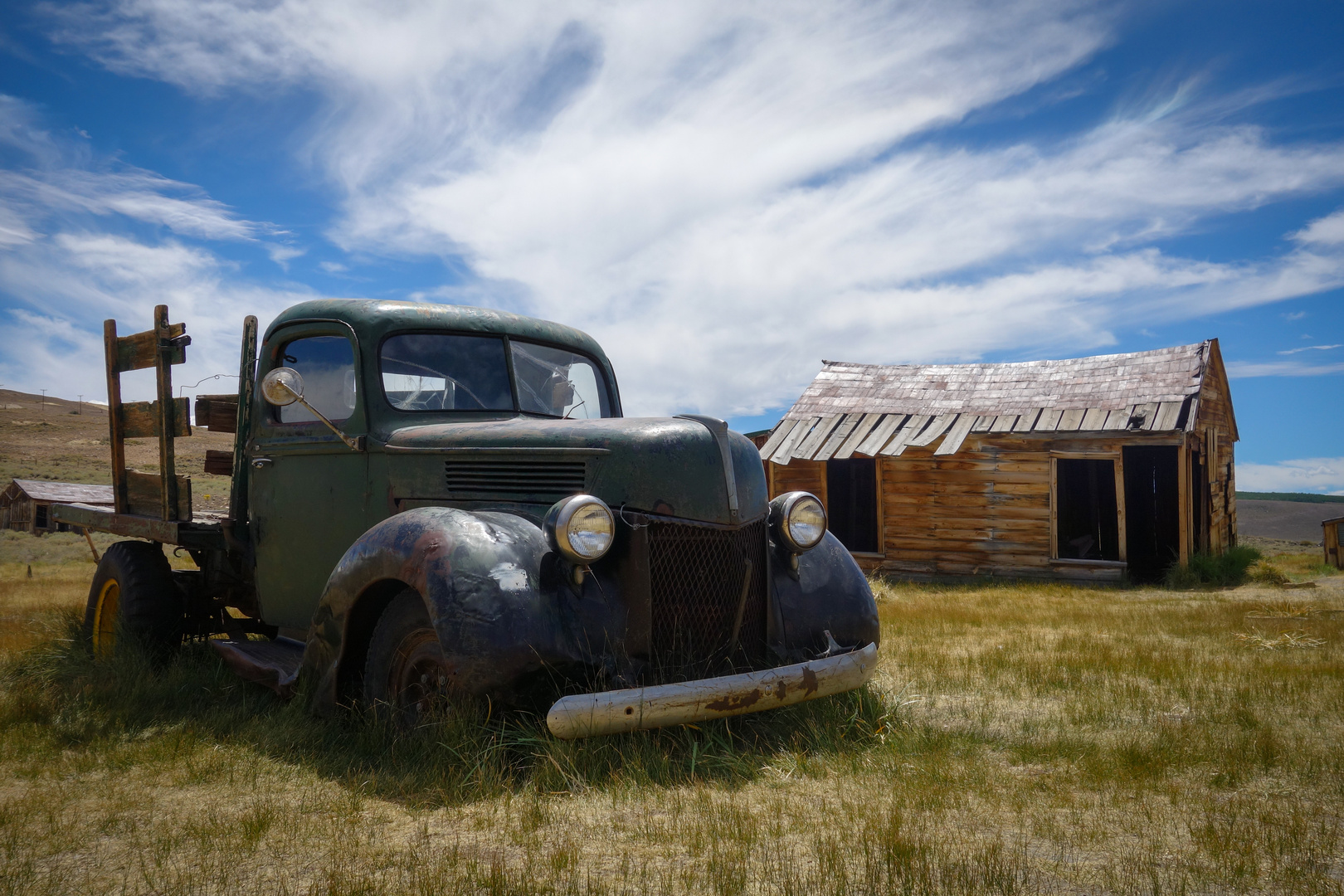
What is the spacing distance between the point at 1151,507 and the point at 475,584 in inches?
617

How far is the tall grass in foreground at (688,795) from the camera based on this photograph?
2.45 metres

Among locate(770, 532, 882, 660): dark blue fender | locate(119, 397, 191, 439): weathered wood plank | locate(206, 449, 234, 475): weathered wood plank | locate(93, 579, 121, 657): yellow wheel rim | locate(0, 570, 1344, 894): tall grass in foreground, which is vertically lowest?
locate(0, 570, 1344, 894): tall grass in foreground

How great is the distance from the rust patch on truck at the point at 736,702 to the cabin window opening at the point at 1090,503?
49.6 ft

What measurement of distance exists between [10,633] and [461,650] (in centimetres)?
572

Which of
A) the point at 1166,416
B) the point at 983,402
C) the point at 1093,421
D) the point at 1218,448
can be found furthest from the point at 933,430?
the point at 1218,448

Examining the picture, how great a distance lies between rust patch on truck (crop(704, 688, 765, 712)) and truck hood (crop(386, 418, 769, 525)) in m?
0.74

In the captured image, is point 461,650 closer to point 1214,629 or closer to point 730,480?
point 730,480

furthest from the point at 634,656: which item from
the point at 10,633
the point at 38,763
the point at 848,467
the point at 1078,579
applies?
the point at 848,467

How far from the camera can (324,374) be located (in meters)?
4.71

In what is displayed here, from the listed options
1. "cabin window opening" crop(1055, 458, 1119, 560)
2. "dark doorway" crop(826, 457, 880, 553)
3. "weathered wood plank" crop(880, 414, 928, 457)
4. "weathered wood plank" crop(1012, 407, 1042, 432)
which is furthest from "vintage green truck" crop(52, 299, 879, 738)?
"cabin window opening" crop(1055, 458, 1119, 560)

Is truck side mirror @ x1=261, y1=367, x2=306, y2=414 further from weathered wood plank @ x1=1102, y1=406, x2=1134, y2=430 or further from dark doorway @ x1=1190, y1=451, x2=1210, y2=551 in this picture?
dark doorway @ x1=1190, y1=451, x2=1210, y2=551

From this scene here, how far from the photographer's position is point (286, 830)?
2.76 meters

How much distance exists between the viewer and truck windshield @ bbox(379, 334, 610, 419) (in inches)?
177

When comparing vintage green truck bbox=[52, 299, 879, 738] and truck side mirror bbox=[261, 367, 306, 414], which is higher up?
truck side mirror bbox=[261, 367, 306, 414]
